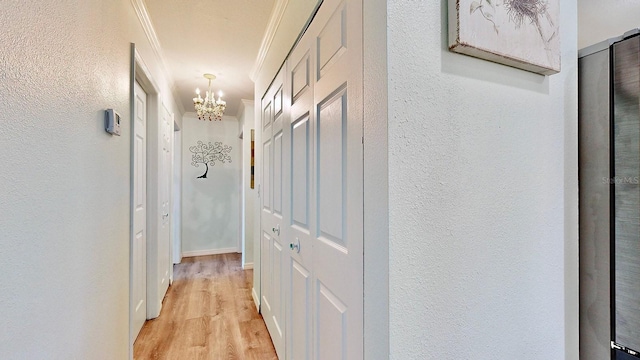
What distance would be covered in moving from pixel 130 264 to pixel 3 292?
1.13 metres

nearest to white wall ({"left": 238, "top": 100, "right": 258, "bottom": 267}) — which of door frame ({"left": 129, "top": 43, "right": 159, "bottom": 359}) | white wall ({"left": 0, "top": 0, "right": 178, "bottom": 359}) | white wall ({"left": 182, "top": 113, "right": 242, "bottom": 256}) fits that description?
white wall ({"left": 182, "top": 113, "right": 242, "bottom": 256})

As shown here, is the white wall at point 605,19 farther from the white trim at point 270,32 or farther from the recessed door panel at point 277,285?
the recessed door panel at point 277,285

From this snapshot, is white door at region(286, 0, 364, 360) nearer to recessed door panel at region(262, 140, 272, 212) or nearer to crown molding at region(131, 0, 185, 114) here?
recessed door panel at region(262, 140, 272, 212)

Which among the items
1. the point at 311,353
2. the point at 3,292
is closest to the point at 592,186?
the point at 311,353

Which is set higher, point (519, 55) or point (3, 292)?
point (519, 55)

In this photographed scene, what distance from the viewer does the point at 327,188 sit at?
3.64ft

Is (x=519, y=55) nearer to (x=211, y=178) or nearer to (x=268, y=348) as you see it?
(x=268, y=348)

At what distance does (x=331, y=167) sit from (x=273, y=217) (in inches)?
42.6

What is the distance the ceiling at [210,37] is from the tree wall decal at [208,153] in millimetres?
1357

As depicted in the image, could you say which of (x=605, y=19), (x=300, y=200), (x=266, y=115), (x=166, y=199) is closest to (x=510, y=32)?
(x=300, y=200)

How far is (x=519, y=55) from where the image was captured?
0.84m

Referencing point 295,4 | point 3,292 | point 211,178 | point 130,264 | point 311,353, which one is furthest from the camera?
point 211,178

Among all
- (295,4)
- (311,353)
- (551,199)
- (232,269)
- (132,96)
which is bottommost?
(232,269)

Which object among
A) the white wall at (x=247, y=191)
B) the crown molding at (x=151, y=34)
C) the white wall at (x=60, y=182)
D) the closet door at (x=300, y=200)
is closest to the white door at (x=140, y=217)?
the crown molding at (x=151, y=34)
